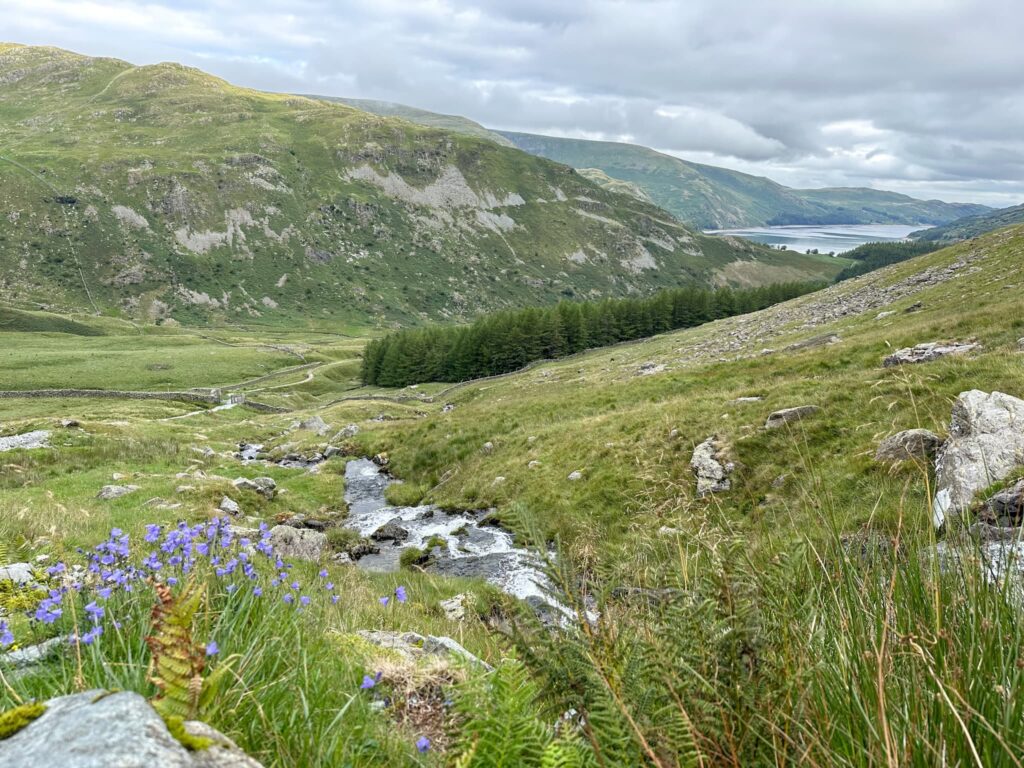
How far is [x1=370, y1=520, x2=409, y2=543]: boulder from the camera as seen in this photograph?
20547mm

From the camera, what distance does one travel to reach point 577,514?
57.1ft

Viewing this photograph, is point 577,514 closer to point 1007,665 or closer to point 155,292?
point 1007,665

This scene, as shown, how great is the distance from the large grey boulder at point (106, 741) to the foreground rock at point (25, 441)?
3357 centimetres

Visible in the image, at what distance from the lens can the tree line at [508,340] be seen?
312ft

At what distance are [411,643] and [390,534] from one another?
1574 cm

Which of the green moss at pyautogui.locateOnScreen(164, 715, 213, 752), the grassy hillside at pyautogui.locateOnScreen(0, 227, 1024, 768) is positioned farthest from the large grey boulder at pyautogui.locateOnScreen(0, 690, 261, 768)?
the grassy hillside at pyautogui.locateOnScreen(0, 227, 1024, 768)

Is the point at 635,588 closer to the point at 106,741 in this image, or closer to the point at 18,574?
the point at 106,741

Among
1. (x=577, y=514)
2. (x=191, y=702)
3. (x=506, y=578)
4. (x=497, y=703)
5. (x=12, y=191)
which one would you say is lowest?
(x=506, y=578)

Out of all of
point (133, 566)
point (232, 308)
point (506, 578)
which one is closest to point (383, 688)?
point (133, 566)

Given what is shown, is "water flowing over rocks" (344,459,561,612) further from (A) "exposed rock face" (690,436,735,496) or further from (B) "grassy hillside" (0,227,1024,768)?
(A) "exposed rock face" (690,436,735,496)

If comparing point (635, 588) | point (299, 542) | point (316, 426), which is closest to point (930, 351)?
point (299, 542)

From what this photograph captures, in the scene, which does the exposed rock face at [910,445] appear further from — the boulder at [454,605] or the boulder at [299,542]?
the boulder at [299,542]

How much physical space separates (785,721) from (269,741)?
7.08 ft

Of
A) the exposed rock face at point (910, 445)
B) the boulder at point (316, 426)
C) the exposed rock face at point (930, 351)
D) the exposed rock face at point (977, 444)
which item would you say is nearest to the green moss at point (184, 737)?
the exposed rock face at point (977, 444)
